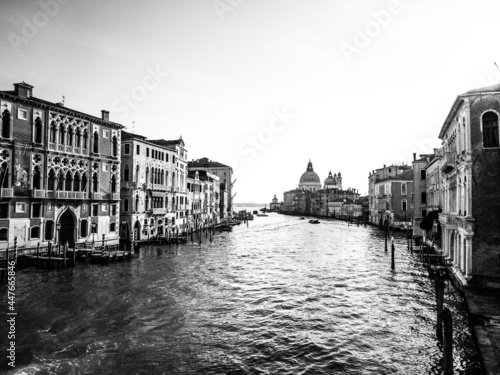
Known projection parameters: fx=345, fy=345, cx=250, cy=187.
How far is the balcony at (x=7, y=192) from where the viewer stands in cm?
2538

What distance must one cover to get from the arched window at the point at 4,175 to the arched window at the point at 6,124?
7.37ft

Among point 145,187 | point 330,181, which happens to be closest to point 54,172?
point 145,187

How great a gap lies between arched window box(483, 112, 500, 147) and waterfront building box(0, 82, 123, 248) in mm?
31589

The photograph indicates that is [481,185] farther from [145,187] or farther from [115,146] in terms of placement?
[145,187]

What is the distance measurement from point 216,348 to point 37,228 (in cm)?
2231

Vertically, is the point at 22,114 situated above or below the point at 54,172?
above

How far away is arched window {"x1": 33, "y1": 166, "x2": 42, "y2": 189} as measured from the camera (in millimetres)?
28525

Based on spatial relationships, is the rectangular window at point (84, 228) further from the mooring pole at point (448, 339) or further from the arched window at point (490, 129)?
the arched window at point (490, 129)

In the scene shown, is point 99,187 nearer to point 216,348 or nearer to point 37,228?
point 37,228

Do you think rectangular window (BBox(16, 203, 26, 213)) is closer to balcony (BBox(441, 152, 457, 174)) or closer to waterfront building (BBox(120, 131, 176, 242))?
waterfront building (BBox(120, 131, 176, 242))

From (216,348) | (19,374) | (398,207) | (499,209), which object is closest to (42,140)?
(19,374)

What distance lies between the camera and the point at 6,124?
2634cm

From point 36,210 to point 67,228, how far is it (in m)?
3.99

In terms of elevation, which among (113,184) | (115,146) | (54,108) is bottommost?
(113,184)
